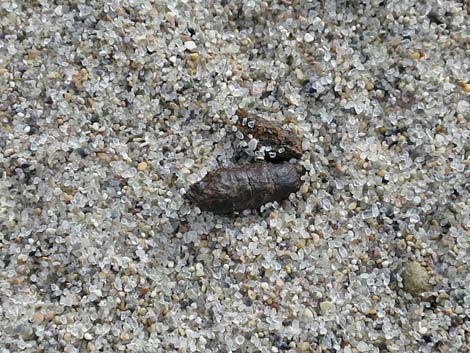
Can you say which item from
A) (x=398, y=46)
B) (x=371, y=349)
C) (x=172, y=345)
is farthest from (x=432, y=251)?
(x=172, y=345)

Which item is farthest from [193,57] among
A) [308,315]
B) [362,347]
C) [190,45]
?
[362,347]

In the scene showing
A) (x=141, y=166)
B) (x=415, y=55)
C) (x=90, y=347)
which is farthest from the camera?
(x=415, y=55)

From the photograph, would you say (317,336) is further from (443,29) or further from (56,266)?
(443,29)

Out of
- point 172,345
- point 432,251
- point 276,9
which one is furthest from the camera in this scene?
point 276,9

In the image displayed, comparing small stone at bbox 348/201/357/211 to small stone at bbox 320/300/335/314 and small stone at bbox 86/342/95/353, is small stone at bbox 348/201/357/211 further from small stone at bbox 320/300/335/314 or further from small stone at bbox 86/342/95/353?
small stone at bbox 86/342/95/353

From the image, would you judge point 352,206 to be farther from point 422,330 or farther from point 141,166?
point 141,166

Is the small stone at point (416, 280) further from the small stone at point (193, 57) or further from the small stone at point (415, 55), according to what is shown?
the small stone at point (193, 57)
